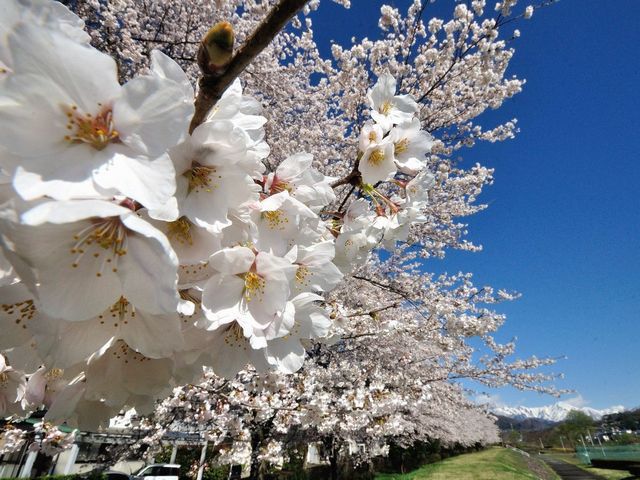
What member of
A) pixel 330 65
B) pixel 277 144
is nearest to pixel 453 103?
pixel 330 65

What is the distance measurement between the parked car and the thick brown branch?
61.4ft

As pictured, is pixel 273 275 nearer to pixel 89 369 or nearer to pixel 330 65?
pixel 89 369

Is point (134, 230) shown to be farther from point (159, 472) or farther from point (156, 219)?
point (159, 472)

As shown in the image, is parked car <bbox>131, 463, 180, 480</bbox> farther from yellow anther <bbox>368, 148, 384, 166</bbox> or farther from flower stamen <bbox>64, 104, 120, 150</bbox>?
flower stamen <bbox>64, 104, 120, 150</bbox>

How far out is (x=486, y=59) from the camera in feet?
19.9

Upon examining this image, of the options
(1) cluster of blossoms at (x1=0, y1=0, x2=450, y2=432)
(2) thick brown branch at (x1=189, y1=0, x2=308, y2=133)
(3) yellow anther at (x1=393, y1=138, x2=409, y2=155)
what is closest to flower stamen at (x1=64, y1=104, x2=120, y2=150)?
(1) cluster of blossoms at (x1=0, y1=0, x2=450, y2=432)

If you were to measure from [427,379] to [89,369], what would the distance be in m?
11.4

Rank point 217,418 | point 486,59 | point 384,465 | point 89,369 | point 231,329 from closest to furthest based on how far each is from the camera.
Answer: point 89,369 < point 231,329 < point 486,59 < point 217,418 < point 384,465

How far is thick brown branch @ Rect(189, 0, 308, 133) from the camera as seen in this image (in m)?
0.63

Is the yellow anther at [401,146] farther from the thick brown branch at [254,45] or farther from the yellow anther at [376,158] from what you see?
the thick brown branch at [254,45]

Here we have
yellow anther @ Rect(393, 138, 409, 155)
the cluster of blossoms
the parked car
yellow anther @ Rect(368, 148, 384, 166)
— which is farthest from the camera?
the parked car

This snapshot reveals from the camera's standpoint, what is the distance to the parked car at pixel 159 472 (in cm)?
Answer: 1527

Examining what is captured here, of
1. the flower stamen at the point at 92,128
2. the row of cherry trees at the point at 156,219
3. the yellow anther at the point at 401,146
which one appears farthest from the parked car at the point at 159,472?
the flower stamen at the point at 92,128

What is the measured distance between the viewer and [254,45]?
63 cm
